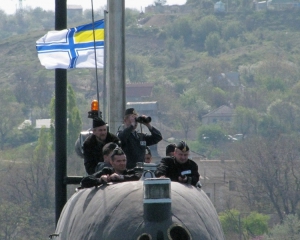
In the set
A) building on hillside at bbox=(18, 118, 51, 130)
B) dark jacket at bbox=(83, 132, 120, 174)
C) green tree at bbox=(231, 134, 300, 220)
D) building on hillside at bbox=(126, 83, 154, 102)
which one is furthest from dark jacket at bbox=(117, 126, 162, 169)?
building on hillside at bbox=(126, 83, 154, 102)

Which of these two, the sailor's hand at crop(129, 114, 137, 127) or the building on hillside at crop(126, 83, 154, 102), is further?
the building on hillside at crop(126, 83, 154, 102)

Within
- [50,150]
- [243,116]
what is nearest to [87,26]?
[50,150]

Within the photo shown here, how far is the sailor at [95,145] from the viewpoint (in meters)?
13.4

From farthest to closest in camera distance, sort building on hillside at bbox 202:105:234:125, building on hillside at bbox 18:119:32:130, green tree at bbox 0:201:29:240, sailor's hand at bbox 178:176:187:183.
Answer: building on hillside at bbox 202:105:234:125 → building on hillside at bbox 18:119:32:130 → green tree at bbox 0:201:29:240 → sailor's hand at bbox 178:176:187:183

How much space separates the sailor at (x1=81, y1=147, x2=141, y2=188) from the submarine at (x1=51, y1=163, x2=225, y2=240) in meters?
0.07

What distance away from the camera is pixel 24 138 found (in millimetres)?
165375

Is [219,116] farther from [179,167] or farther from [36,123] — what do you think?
[179,167]

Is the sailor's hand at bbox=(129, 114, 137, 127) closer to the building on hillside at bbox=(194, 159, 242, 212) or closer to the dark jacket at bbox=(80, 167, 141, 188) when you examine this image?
the dark jacket at bbox=(80, 167, 141, 188)

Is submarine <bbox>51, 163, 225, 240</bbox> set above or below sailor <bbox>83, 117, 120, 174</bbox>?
below

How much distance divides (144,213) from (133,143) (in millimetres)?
5271

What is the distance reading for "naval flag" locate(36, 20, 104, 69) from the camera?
19.1 meters

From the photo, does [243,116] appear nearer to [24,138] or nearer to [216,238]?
[24,138]

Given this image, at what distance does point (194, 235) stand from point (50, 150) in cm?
11325

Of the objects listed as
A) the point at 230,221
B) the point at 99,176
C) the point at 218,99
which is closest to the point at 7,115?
the point at 218,99
